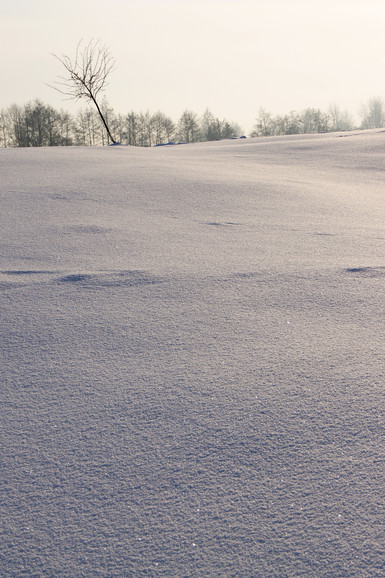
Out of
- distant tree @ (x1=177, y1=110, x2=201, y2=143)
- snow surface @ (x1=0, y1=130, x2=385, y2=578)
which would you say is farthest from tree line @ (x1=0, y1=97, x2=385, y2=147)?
snow surface @ (x1=0, y1=130, x2=385, y2=578)

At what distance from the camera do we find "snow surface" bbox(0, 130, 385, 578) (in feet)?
4.49

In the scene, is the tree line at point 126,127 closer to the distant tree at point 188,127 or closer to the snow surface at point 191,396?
the distant tree at point 188,127

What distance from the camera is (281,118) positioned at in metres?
39.3

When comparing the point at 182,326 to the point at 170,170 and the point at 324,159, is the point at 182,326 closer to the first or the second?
the point at 170,170

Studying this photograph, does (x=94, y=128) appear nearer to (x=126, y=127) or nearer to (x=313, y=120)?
(x=126, y=127)

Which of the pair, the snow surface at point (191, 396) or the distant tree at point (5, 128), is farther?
the distant tree at point (5, 128)

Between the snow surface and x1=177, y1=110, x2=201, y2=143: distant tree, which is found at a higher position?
x1=177, y1=110, x2=201, y2=143: distant tree

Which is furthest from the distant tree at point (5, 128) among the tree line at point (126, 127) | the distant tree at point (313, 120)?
the distant tree at point (313, 120)

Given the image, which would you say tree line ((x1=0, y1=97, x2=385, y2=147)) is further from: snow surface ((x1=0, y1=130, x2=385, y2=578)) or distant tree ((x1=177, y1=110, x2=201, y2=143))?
snow surface ((x1=0, y1=130, x2=385, y2=578))

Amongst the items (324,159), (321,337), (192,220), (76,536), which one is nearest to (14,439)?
(76,536)

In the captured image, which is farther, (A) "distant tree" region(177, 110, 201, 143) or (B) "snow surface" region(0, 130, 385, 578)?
(A) "distant tree" region(177, 110, 201, 143)

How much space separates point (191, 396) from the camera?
1.90 m

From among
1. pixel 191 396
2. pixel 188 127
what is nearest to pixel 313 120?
pixel 188 127

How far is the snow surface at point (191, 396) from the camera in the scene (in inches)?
53.9
